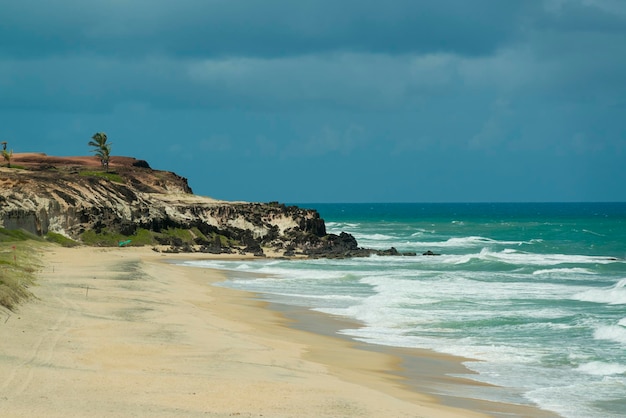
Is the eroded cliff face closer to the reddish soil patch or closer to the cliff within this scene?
the cliff

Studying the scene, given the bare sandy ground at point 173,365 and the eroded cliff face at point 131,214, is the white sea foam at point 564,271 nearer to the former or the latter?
the eroded cliff face at point 131,214

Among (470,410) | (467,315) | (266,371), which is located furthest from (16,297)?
(467,315)

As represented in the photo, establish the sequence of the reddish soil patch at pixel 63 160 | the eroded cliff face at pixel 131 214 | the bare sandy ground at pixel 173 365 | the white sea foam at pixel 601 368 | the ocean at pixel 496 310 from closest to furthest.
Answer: the bare sandy ground at pixel 173 365 → the ocean at pixel 496 310 → the white sea foam at pixel 601 368 → the eroded cliff face at pixel 131 214 → the reddish soil patch at pixel 63 160

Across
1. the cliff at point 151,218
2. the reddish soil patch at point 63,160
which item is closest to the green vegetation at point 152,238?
the cliff at point 151,218

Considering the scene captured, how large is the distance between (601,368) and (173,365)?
375 inches

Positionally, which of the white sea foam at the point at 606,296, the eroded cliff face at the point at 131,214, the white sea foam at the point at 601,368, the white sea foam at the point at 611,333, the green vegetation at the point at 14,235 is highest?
the eroded cliff face at the point at 131,214

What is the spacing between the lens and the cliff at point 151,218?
186 ft

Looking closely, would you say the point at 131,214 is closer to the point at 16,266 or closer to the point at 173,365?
the point at 16,266

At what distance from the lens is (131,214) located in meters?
61.9

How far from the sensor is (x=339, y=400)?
14094 mm

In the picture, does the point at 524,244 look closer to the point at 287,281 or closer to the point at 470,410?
the point at 287,281

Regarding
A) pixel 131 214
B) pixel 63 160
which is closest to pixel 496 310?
pixel 131 214

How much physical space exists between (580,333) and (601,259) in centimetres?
4041

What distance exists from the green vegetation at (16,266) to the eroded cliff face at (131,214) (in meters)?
3.09
